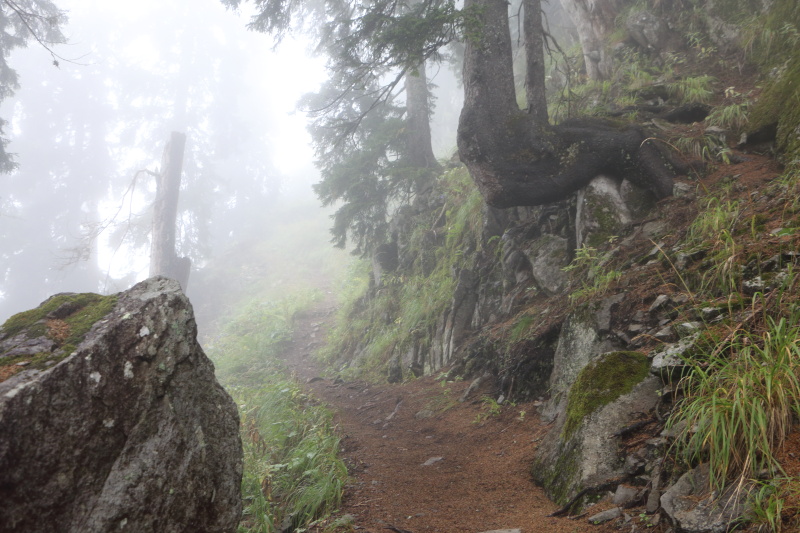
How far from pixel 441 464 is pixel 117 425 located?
336 cm

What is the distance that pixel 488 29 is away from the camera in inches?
281

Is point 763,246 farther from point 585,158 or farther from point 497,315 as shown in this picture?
point 497,315

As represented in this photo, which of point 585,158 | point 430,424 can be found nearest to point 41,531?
point 430,424

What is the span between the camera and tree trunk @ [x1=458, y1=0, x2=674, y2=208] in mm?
6488

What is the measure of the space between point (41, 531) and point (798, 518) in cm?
347

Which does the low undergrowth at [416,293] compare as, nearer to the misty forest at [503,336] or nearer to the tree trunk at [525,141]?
the misty forest at [503,336]

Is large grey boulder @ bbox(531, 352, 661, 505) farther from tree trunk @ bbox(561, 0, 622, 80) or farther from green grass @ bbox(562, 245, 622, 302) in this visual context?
tree trunk @ bbox(561, 0, 622, 80)

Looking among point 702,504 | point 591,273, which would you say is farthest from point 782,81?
point 702,504

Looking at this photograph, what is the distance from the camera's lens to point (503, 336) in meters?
6.86

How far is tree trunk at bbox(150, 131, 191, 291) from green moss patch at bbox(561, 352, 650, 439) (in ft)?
59.5

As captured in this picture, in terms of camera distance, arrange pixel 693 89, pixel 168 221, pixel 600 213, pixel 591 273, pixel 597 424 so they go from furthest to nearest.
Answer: pixel 168 221
pixel 693 89
pixel 600 213
pixel 591 273
pixel 597 424

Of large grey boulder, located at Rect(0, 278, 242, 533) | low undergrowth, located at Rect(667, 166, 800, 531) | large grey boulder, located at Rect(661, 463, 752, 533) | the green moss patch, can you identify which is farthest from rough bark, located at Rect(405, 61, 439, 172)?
large grey boulder, located at Rect(661, 463, 752, 533)

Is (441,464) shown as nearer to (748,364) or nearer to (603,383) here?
(603,383)

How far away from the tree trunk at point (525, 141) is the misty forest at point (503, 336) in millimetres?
33
